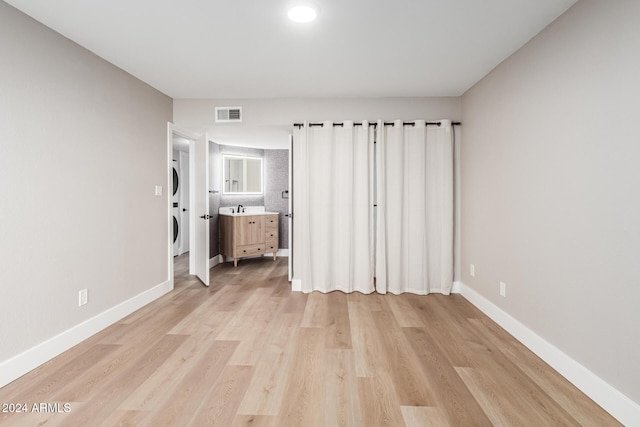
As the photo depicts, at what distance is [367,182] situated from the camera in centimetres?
395

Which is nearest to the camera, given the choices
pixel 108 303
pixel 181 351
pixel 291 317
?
pixel 181 351

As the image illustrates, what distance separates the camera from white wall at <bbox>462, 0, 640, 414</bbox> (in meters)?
1.70

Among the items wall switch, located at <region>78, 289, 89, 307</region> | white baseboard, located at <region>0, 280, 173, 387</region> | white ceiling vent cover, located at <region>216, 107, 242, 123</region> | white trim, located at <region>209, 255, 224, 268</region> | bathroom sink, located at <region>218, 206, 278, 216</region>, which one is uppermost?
white ceiling vent cover, located at <region>216, 107, 242, 123</region>

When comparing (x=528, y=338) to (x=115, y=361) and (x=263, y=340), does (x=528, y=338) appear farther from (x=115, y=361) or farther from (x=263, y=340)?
(x=115, y=361)

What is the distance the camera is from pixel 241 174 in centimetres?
630

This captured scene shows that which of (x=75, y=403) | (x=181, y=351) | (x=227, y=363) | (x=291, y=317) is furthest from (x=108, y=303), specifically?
(x=291, y=317)

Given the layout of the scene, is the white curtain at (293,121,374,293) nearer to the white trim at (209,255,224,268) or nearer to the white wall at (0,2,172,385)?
the white wall at (0,2,172,385)

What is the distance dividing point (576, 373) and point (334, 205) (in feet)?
8.82

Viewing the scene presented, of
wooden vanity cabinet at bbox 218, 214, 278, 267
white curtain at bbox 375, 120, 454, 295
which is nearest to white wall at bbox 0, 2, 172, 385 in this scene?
wooden vanity cabinet at bbox 218, 214, 278, 267

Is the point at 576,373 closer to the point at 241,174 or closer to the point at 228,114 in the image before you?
the point at 228,114

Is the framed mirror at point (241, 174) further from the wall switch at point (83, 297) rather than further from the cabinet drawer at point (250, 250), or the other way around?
the wall switch at point (83, 297)

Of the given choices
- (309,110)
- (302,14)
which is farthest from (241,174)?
(302,14)

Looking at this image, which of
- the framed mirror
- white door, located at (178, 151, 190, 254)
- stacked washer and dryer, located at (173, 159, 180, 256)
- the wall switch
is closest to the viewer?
the wall switch

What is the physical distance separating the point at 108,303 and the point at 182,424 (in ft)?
6.04
